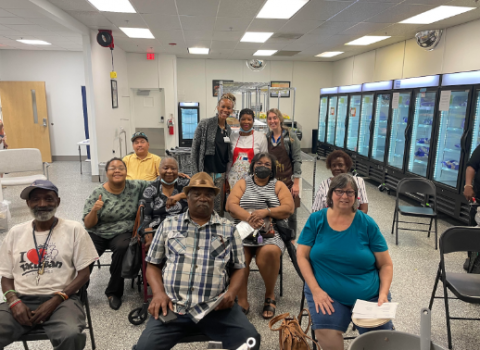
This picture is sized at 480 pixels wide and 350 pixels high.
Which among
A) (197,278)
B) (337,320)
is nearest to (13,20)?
(197,278)

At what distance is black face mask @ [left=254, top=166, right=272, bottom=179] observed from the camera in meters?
2.68

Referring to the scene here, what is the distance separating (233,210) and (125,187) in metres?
0.92

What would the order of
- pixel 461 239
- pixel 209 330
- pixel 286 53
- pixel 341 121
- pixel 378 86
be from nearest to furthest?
pixel 209 330, pixel 461 239, pixel 378 86, pixel 286 53, pixel 341 121

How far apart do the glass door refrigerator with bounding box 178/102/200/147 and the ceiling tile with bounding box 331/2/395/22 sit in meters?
5.59

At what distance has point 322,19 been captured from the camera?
17.1 feet

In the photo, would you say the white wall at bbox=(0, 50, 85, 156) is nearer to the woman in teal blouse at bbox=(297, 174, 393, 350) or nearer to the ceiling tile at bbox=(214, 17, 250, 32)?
the ceiling tile at bbox=(214, 17, 250, 32)

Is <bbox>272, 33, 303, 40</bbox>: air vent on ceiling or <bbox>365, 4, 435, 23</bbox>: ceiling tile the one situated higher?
<bbox>272, 33, 303, 40</bbox>: air vent on ceiling

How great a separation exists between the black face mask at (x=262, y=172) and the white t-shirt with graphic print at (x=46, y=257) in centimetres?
137

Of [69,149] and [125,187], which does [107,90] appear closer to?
[69,149]

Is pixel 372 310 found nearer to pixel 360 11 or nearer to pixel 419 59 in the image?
pixel 360 11

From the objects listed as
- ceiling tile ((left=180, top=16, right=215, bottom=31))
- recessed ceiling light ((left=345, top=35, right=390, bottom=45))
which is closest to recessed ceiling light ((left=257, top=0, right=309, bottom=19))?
ceiling tile ((left=180, top=16, right=215, bottom=31))

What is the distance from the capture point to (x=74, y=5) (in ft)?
15.6

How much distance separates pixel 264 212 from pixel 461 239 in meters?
1.40

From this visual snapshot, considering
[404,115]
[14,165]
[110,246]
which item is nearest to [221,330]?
[110,246]
